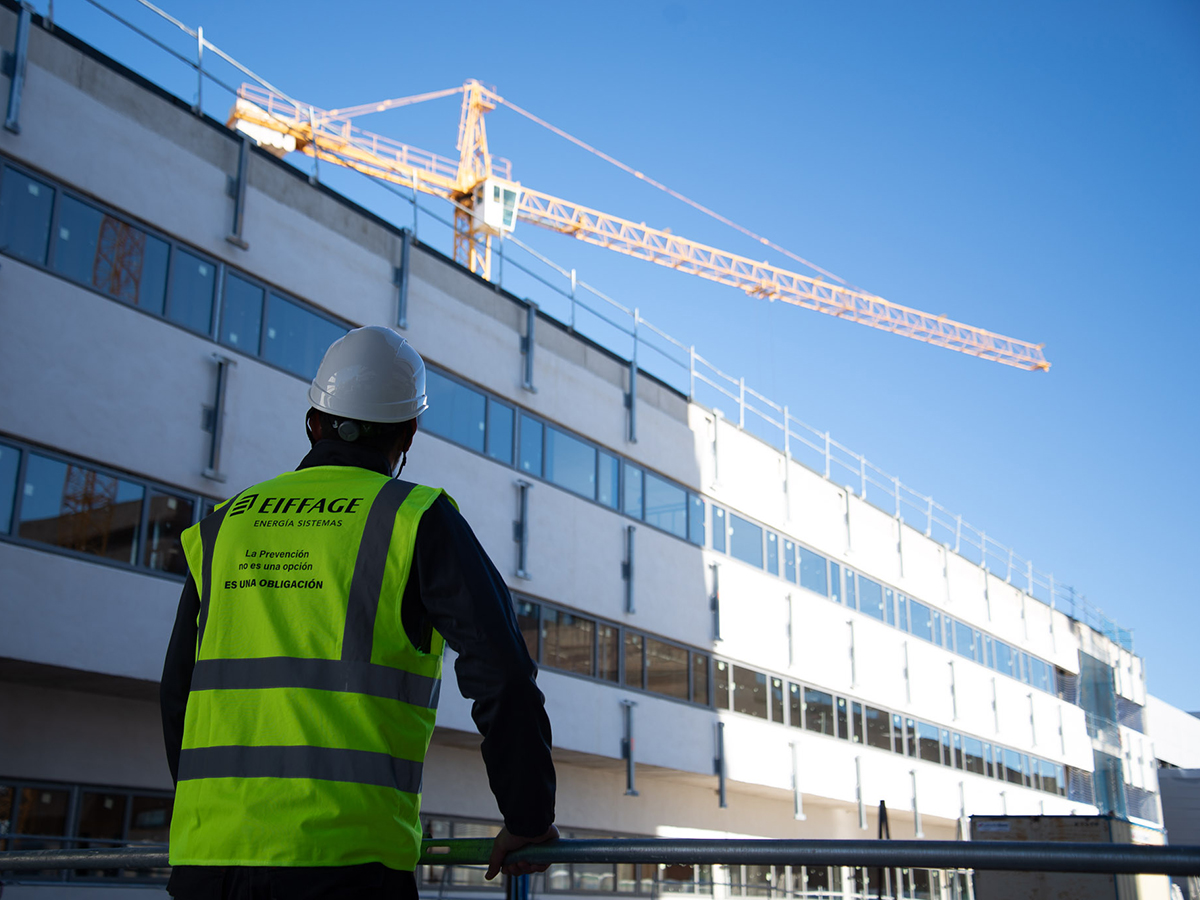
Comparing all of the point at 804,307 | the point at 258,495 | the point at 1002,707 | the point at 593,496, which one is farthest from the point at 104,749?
the point at 804,307

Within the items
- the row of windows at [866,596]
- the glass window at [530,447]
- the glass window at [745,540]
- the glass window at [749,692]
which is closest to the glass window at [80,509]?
the glass window at [530,447]

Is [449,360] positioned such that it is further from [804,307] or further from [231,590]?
[804,307]

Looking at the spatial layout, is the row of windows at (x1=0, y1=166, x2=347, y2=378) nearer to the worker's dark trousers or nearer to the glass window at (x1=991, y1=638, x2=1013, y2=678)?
the worker's dark trousers

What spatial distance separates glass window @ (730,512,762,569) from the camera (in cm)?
2908

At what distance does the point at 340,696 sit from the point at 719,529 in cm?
2629

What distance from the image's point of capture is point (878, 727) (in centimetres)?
3369

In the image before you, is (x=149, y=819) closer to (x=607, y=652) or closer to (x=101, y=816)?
(x=101, y=816)

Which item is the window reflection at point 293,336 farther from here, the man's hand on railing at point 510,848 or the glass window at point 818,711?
the glass window at point 818,711

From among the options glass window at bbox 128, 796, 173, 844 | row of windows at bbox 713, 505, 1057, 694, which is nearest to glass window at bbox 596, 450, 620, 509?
row of windows at bbox 713, 505, 1057, 694

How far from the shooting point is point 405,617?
8.73ft

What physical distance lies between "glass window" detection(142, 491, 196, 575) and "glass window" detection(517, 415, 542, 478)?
7.78 meters

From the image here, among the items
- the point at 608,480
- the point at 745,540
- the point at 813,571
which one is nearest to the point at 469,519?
the point at 608,480

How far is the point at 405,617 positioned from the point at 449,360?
1942 centimetres

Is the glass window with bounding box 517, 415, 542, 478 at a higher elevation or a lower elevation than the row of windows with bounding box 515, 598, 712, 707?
higher
